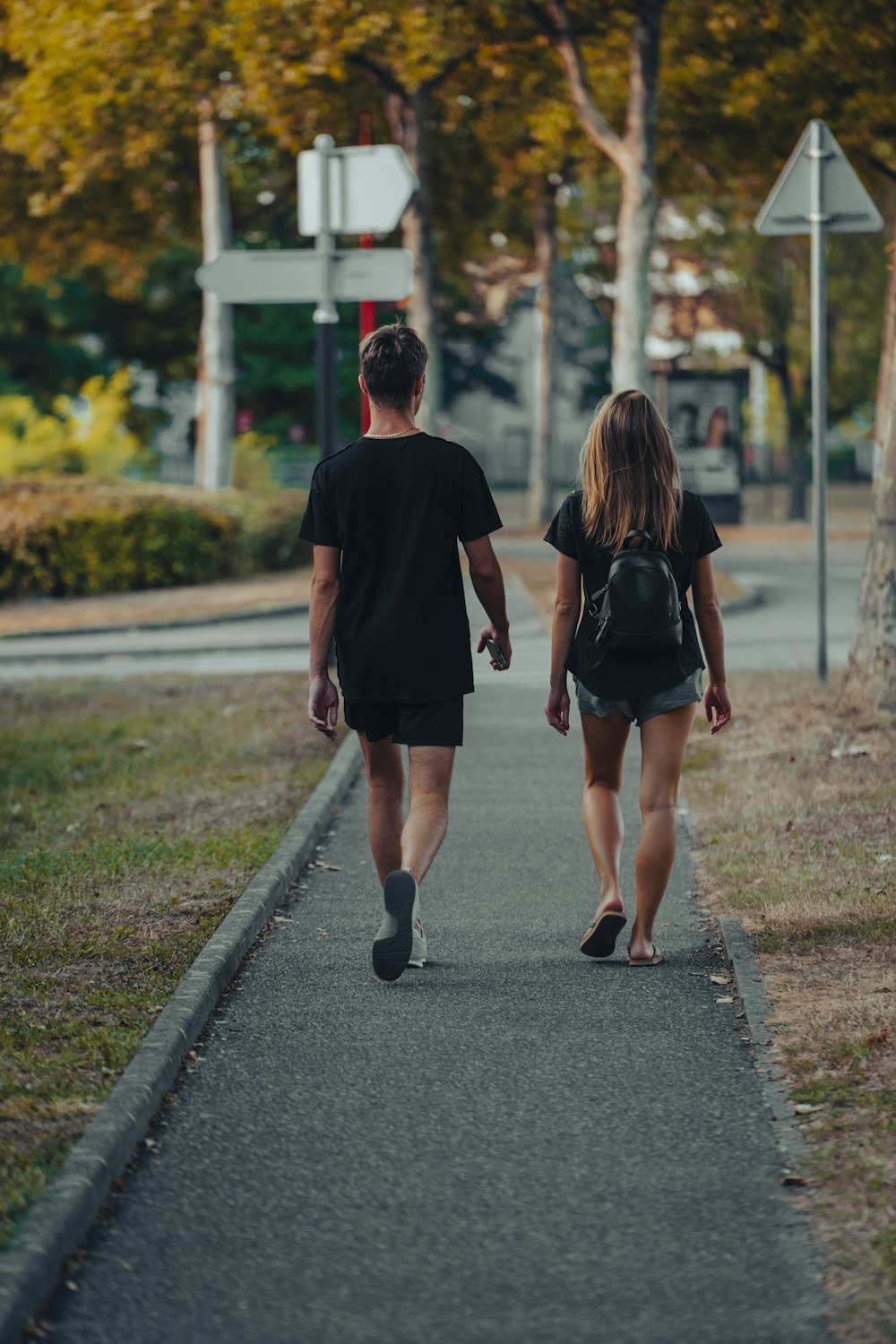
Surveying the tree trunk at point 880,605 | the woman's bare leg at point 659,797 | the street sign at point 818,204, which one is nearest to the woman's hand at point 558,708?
the woman's bare leg at point 659,797

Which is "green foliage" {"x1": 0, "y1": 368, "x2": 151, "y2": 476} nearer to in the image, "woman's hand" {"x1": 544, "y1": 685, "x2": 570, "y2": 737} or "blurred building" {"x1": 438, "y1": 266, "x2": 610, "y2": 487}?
"woman's hand" {"x1": 544, "y1": 685, "x2": 570, "y2": 737}

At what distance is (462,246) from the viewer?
3622 centimetres

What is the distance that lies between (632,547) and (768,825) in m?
2.60

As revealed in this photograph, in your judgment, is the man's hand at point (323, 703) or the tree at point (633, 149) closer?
the man's hand at point (323, 703)

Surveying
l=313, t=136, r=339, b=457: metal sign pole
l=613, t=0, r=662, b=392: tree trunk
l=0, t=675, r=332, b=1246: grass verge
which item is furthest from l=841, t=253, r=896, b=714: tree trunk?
l=613, t=0, r=662, b=392: tree trunk

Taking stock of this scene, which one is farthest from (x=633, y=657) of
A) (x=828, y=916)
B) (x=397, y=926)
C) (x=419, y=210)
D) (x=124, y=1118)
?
(x=419, y=210)

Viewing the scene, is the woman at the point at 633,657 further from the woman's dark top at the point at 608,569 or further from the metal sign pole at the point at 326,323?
the metal sign pole at the point at 326,323

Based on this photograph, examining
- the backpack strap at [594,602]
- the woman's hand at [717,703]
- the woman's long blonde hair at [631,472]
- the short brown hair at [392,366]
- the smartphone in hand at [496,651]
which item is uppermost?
the short brown hair at [392,366]

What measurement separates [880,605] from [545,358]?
2760 centimetres

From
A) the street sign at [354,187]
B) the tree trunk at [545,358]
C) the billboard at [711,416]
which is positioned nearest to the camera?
the street sign at [354,187]

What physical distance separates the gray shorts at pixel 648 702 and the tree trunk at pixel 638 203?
51.5ft

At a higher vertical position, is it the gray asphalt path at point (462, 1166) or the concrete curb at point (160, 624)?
the gray asphalt path at point (462, 1166)

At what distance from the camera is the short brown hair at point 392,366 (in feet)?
18.0

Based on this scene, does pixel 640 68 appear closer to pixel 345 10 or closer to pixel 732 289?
pixel 345 10
